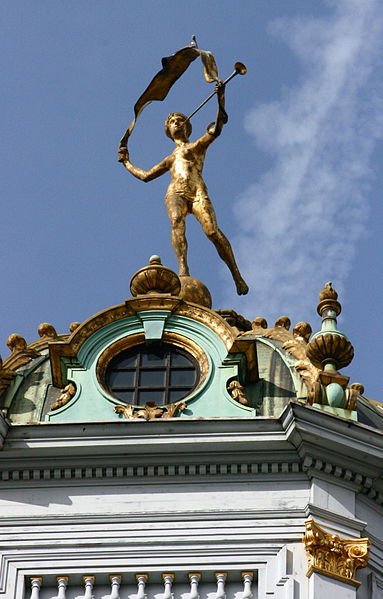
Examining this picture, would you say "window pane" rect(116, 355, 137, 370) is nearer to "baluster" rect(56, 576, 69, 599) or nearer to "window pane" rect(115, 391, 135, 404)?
"window pane" rect(115, 391, 135, 404)

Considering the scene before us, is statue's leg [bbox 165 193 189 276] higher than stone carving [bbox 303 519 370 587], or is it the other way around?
statue's leg [bbox 165 193 189 276]

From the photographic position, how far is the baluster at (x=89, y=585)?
29.2m

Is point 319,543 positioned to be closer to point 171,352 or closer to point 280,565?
point 280,565

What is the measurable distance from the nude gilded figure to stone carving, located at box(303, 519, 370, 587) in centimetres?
666

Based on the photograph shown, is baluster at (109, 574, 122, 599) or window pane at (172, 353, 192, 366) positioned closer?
baluster at (109, 574, 122, 599)

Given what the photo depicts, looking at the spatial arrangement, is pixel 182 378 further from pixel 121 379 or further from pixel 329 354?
pixel 329 354

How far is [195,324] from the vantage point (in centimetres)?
3228

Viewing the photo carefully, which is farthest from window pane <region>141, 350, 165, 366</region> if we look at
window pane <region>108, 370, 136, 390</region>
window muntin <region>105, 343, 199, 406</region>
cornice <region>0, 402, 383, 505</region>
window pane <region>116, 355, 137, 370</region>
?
cornice <region>0, 402, 383, 505</region>

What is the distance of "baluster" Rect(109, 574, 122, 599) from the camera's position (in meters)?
29.2

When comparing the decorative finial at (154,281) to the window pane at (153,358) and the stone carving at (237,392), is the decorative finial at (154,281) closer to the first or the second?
the window pane at (153,358)

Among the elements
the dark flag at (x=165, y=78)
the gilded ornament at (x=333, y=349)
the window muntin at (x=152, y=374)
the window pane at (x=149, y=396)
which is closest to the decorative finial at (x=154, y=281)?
the window muntin at (x=152, y=374)

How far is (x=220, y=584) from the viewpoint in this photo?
95.8 feet

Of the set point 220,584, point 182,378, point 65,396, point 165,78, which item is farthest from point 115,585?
point 165,78

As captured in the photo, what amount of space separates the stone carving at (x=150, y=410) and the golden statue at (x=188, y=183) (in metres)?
4.31
